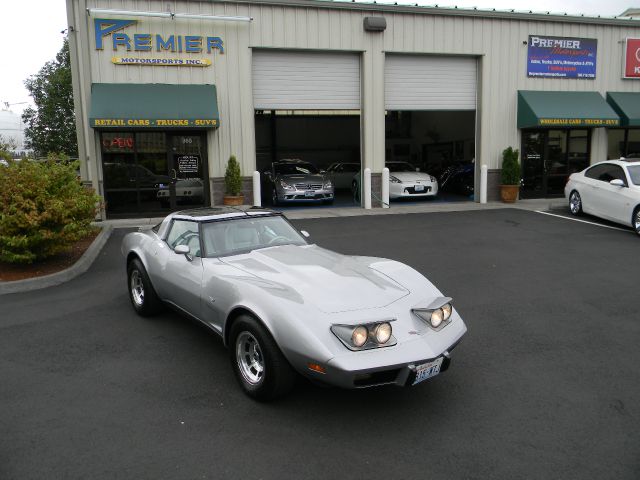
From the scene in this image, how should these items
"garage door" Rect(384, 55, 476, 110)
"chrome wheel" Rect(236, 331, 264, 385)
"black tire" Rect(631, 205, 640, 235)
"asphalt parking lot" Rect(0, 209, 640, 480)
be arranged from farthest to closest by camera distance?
1. "garage door" Rect(384, 55, 476, 110)
2. "black tire" Rect(631, 205, 640, 235)
3. "chrome wheel" Rect(236, 331, 264, 385)
4. "asphalt parking lot" Rect(0, 209, 640, 480)

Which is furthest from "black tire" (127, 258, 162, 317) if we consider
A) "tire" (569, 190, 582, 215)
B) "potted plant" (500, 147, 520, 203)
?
"potted plant" (500, 147, 520, 203)

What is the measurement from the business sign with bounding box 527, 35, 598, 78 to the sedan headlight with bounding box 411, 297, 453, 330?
16.3 metres

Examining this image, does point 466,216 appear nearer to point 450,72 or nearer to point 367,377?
point 450,72

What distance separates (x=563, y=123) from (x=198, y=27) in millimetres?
11681

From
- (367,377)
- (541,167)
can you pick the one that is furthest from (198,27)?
(367,377)

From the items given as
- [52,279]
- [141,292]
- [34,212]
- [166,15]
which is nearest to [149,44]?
[166,15]

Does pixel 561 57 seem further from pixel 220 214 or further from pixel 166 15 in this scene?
pixel 220 214

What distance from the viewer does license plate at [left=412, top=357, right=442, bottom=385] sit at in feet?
11.8

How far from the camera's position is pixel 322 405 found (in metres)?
3.98

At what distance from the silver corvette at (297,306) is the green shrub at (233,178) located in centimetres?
973

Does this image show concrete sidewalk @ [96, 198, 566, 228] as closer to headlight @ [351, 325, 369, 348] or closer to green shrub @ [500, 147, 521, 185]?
green shrub @ [500, 147, 521, 185]

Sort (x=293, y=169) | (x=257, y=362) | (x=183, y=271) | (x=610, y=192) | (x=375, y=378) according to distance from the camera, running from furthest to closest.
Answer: (x=293, y=169) < (x=610, y=192) < (x=183, y=271) < (x=257, y=362) < (x=375, y=378)

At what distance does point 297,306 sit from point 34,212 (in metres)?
5.95

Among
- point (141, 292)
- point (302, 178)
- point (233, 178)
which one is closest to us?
point (141, 292)
